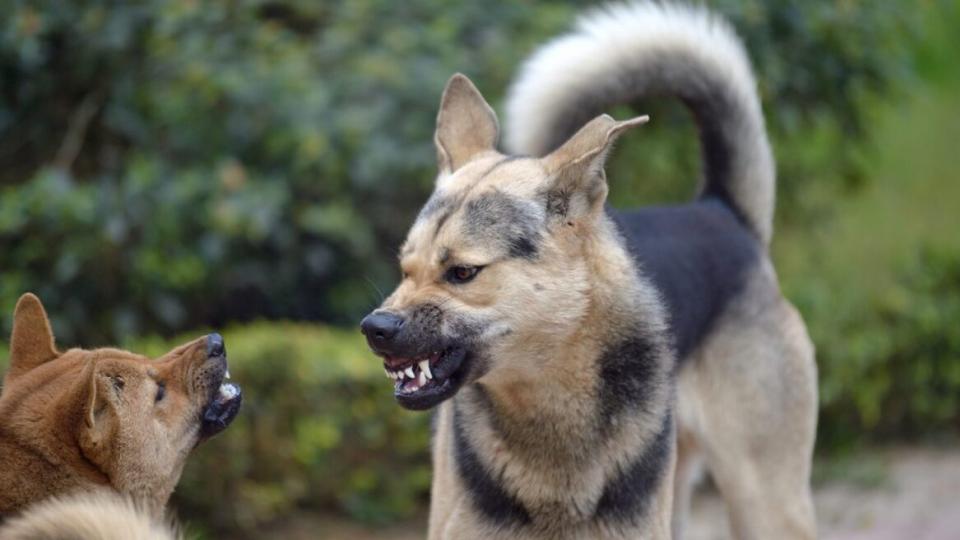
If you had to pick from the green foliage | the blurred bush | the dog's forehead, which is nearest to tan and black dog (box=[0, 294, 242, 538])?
the dog's forehead

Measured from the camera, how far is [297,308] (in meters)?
8.00

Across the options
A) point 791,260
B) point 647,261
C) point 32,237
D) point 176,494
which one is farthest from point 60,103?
point 791,260

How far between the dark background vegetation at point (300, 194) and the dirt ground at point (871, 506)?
13 cm

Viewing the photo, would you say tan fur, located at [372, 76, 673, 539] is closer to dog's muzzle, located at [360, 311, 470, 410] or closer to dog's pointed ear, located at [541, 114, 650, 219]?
dog's pointed ear, located at [541, 114, 650, 219]

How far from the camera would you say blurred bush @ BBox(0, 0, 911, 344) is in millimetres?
7031

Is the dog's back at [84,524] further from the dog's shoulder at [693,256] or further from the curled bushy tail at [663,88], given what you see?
the curled bushy tail at [663,88]

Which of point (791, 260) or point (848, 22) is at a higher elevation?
point (848, 22)

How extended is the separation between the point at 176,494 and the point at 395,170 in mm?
1896

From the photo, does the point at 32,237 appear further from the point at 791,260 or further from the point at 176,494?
the point at 791,260

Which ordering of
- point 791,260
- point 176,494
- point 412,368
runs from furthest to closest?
point 791,260
point 176,494
point 412,368

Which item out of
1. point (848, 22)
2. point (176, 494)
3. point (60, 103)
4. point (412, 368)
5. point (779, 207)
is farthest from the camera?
point (779, 207)

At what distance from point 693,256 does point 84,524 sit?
8.32 ft

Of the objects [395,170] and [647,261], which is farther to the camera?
[395,170]

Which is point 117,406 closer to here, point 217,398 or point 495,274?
point 217,398
